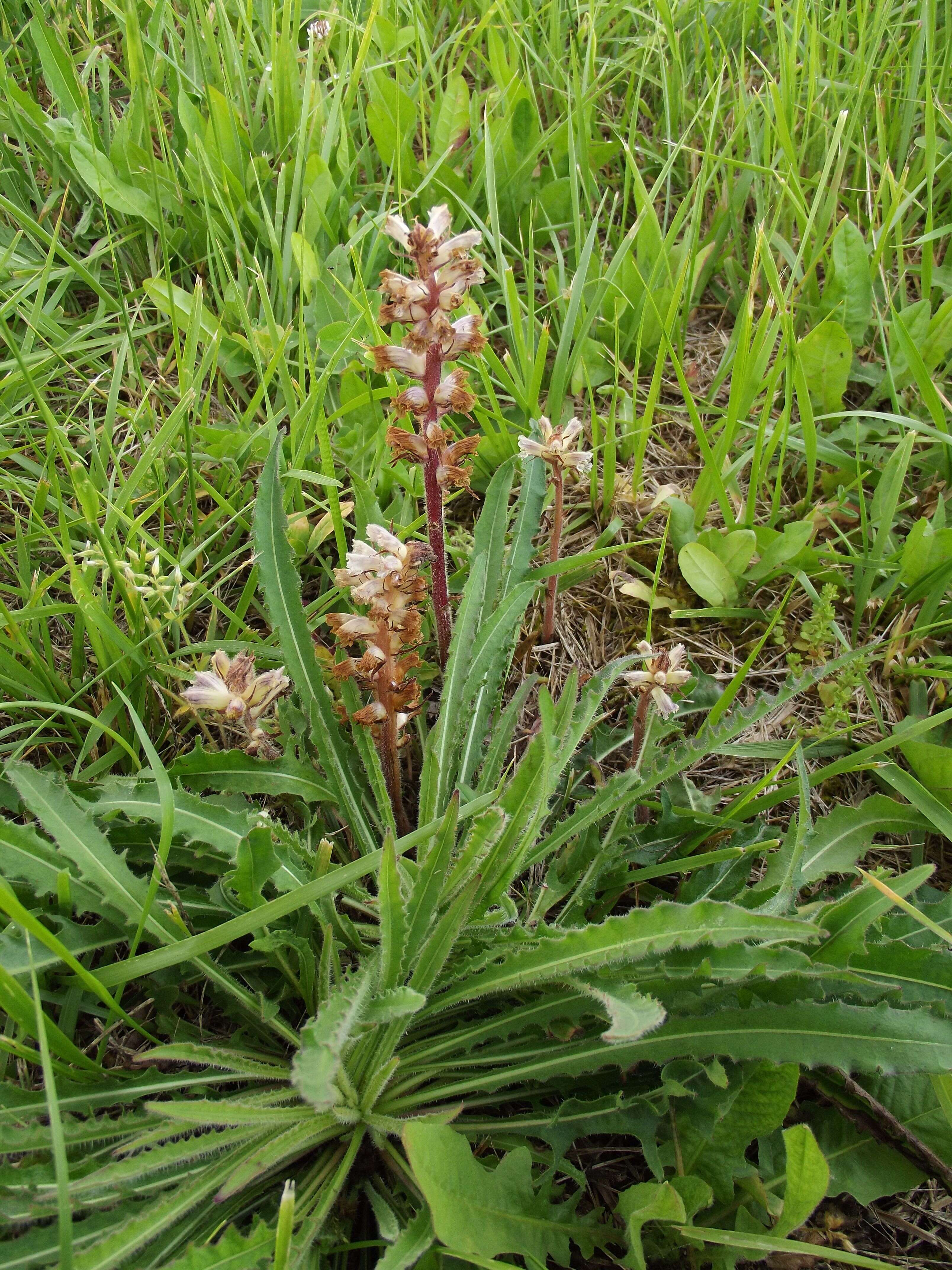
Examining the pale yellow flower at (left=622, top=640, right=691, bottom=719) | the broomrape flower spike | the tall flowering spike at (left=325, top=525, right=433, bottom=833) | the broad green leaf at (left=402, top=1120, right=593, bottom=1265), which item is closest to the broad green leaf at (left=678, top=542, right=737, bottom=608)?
the pale yellow flower at (left=622, top=640, right=691, bottom=719)

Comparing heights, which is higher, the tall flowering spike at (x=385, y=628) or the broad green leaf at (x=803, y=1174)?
the tall flowering spike at (x=385, y=628)

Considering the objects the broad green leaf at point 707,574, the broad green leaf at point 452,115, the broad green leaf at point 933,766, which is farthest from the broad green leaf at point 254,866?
the broad green leaf at point 452,115

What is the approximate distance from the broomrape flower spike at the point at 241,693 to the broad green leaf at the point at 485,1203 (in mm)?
807

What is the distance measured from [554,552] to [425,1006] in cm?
107

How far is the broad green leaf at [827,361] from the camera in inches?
98.1

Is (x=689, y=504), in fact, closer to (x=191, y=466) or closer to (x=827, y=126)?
(x=191, y=466)

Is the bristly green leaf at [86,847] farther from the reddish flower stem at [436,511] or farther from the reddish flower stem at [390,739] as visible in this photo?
the reddish flower stem at [436,511]

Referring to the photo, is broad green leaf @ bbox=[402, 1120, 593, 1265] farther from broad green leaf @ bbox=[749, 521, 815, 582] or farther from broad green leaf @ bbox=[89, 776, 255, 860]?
broad green leaf @ bbox=[749, 521, 815, 582]

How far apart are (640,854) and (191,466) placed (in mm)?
1424

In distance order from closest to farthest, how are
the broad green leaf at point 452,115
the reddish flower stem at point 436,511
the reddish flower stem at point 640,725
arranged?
the reddish flower stem at point 436,511, the reddish flower stem at point 640,725, the broad green leaf at point 452,115

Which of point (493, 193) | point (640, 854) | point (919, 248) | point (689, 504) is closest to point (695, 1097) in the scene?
point (640, 854)

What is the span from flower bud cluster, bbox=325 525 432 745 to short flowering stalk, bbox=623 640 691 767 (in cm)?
47

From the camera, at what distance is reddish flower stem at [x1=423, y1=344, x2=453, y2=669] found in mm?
1644

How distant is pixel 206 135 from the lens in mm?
2807
